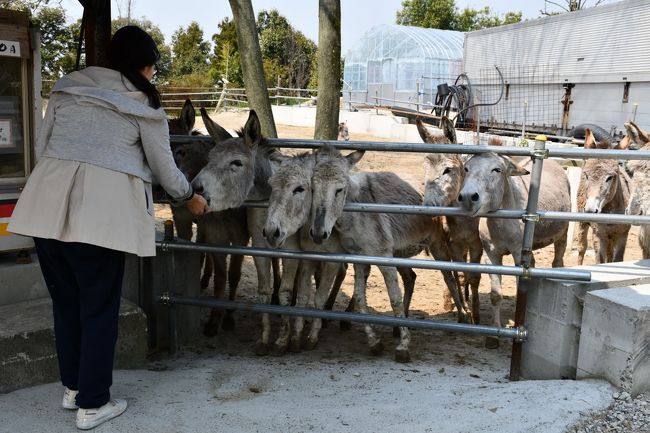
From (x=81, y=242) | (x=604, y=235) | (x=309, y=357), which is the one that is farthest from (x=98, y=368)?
(x=604, y=235)

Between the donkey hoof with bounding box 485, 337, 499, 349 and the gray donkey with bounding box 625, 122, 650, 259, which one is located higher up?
the gray donkey with bounding box 625, 122, 650, 259

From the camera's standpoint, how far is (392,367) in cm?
448

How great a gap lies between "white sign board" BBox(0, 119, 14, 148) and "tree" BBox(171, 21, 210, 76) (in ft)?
131

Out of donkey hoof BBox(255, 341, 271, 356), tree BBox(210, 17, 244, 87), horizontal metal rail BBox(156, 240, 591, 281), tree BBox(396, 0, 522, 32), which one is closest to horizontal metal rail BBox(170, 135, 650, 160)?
horizontal metal rail BBox(156, 240, 591, 281)

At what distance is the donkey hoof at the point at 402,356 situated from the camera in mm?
4680

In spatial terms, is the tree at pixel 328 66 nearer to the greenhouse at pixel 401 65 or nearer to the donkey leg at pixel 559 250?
the donkey leg at pixel 559 250

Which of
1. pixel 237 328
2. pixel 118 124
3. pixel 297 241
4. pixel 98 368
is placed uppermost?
pixel 118 124

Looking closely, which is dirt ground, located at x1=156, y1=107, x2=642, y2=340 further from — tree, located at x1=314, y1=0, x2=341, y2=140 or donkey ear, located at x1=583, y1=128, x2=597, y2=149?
donkey ear, located at x1=583, y1=128, x2=597, y2=149

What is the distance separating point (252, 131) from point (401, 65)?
30510mm

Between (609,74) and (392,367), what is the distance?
16151mm

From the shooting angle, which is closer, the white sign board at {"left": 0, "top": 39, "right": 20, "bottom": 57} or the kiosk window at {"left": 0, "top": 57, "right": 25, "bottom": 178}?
the white sign board at {"left": 0, "top": 39, "right": 20, "bottom": 57}

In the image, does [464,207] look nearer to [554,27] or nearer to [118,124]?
[118,124]

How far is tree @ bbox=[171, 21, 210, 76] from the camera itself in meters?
43.6

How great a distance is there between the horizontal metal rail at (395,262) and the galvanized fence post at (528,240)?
99 mm
